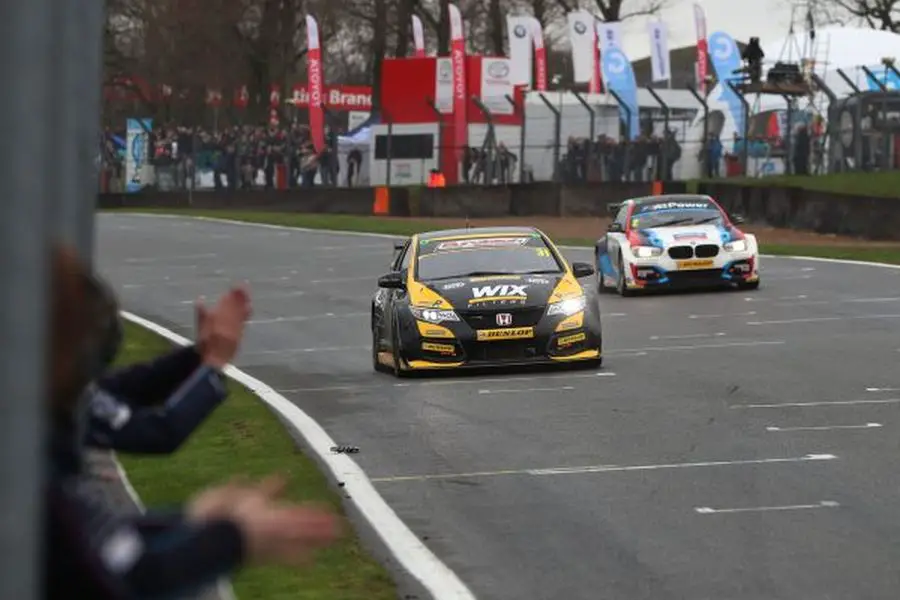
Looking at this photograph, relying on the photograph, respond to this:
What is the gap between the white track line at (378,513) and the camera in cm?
834

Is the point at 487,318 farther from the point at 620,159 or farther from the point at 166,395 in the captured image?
the point at 620,159

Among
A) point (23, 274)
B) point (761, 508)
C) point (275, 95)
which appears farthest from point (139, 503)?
point (275, 95)

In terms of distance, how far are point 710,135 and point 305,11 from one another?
2946 centimetres

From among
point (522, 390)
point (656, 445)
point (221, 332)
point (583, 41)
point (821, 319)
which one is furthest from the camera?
point (583, 41)

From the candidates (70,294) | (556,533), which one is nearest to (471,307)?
(556,533)

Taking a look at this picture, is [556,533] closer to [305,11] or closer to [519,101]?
[519,101]

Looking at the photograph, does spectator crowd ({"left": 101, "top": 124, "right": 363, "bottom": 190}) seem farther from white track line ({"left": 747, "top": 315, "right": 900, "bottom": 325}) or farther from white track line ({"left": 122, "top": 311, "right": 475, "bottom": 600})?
white track line ({"left": 122, "top": 311, "right": 475, "bottom": 600})

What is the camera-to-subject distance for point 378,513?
10344 millimetres

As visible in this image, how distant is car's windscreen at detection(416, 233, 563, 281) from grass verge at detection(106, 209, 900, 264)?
41.0 ft

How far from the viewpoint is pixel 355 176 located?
5597cm

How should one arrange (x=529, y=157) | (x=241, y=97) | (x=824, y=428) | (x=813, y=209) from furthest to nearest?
(x=241, y=97)
(x=529, y=157)
(x=813, y=209)
(x=824, y=428)

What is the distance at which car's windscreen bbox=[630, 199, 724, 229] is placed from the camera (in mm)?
27656

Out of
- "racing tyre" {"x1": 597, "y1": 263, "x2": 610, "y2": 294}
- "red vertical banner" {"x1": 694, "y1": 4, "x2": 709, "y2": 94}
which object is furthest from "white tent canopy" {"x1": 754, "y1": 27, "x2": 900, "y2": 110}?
"racing tyre" {"x1": 597, "y1": 263, "x2": 610, "y2": 294}

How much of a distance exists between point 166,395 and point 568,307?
14158 millimetres
